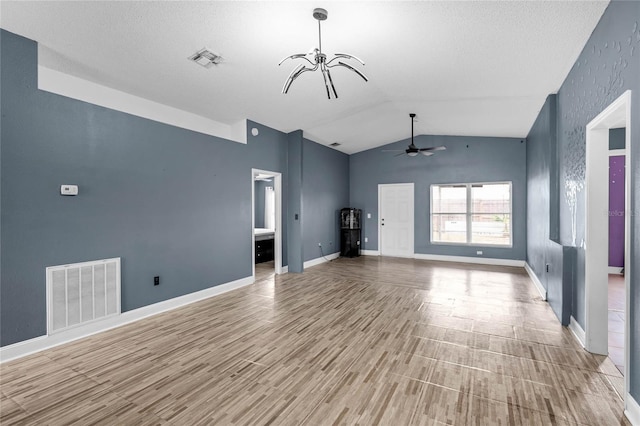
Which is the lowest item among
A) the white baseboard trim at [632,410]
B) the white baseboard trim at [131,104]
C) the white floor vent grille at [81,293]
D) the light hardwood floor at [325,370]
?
the light hardwood floor at [325,370]

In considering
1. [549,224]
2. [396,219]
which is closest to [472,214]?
[396,219]

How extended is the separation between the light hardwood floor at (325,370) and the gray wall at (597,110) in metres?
0.60

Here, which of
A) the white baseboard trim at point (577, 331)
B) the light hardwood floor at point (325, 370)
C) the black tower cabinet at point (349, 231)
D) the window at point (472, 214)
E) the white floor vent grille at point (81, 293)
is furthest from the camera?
the black tower cabinet at point (349, 231)

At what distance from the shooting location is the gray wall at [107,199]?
2.83 m

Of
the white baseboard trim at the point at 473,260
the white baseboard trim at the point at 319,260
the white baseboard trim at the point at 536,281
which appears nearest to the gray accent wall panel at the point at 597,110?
the white baseboard trim at the point at 536,281

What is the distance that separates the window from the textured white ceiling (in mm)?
2825

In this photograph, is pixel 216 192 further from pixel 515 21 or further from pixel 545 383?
pixel 545 383

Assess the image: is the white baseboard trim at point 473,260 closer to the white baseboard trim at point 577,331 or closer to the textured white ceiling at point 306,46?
the textured white ceiling at point 306,46

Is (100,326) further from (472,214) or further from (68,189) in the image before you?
(472,214)

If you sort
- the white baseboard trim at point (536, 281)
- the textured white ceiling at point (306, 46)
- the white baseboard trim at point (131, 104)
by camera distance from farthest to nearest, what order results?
the white baseboard trim at point (536, 281) → the white baseboard trim at point (131, 104) → the textured white ceiling at point (306, 46)

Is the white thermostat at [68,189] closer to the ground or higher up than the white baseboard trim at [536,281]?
higher up

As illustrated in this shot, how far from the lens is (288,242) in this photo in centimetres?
653

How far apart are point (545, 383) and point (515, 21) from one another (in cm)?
296

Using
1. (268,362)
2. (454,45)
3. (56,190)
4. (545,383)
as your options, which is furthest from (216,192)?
(545,383)
